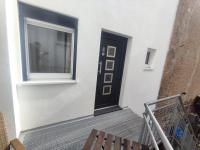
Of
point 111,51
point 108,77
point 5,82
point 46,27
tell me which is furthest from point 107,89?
point 5,82

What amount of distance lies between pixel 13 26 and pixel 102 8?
143 cm

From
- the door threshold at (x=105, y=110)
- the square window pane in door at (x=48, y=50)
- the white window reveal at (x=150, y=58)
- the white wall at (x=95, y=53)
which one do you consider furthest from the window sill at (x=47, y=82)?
the white window reveal at (x=150, y=58)

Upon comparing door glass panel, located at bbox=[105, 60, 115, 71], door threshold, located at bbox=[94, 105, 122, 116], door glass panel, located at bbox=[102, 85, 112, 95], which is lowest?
door threshold, located at bbox=[94, 105, 122, 116]

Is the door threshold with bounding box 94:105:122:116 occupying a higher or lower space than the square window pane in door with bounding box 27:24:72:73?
lower

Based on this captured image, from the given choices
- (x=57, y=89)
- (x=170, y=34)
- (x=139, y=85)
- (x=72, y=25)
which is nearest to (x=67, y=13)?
(x=72, y=25)

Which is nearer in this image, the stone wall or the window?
the window

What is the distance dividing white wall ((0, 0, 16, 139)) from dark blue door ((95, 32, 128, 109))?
1.60m

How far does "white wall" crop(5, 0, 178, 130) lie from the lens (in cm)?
188

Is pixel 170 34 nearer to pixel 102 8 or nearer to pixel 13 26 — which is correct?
pixel 102 8

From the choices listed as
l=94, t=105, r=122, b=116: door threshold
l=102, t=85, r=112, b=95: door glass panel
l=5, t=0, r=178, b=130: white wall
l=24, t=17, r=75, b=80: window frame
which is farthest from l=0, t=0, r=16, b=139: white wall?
l=102, t=85, r=112, b=95: door glass panel

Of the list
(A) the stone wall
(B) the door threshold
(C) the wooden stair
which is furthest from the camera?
(A) the stone wall

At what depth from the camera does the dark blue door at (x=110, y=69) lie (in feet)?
8.59

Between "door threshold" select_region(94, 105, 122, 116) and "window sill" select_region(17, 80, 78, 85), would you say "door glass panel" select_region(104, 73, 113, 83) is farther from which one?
"window sill" select_region(17, 80, 78, 85)

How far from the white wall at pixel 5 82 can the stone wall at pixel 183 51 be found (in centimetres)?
407
